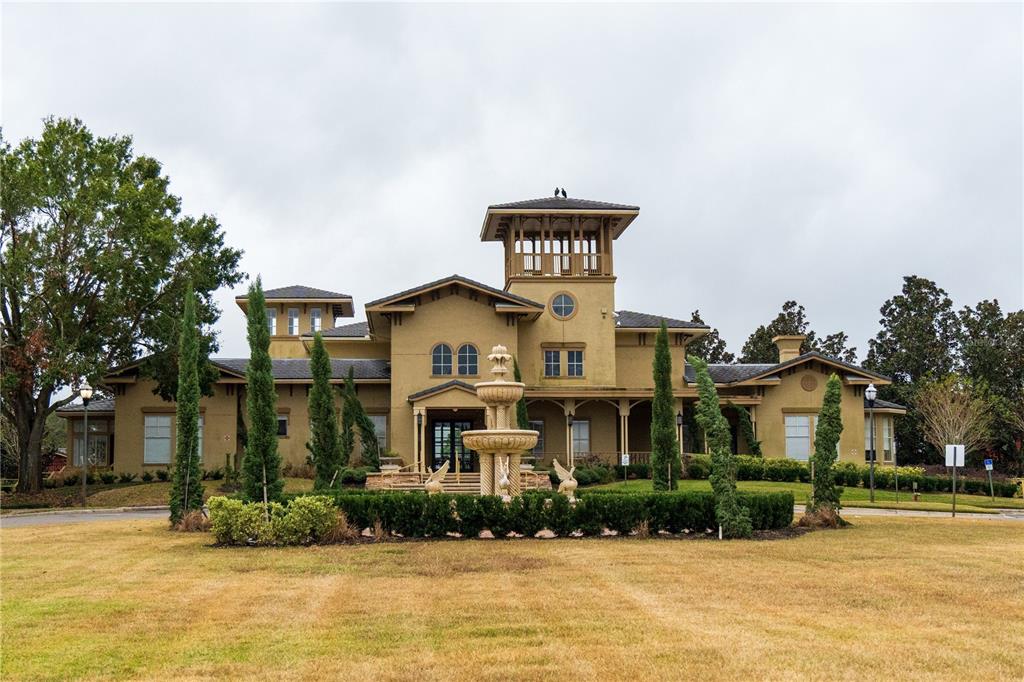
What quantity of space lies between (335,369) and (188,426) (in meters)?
17.5

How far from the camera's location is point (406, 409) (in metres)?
39.0

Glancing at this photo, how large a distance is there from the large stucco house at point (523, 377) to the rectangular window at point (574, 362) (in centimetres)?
6

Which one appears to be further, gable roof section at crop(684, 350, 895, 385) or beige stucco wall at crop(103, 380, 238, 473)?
gable roof section at crop(684, 350, 895, 385)

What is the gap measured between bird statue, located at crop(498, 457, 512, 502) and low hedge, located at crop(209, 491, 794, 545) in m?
2.12

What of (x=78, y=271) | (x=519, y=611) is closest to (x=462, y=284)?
(x=78, y=271)

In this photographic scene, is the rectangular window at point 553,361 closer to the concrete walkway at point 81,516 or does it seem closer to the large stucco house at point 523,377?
the large stucco house at point 523,377

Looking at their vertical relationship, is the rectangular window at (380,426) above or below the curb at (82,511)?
above

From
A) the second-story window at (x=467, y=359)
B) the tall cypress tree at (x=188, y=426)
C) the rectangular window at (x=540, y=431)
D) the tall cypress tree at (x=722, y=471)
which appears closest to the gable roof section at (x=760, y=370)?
the rectangular window at (x=540, y=431)

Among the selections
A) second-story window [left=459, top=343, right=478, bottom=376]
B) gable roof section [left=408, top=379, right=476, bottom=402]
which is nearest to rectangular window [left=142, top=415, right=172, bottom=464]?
gable roof section [left=408, top=379, right=476, bottom=402]

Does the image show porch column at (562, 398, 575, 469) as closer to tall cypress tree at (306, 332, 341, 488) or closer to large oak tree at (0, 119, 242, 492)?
tall cypress tree at (306, 332, 341, 488)

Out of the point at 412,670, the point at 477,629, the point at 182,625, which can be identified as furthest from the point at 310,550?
the point at 412,670

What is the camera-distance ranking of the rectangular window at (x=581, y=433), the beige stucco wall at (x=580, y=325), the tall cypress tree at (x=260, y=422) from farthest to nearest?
the rectangular window at (x=581, y=433)
the beige stucco wall at (x=580, y=325)
the tall cypress tree at (x=260, y=422)

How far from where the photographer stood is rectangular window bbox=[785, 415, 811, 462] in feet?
142

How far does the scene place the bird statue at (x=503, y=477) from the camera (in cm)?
2277
